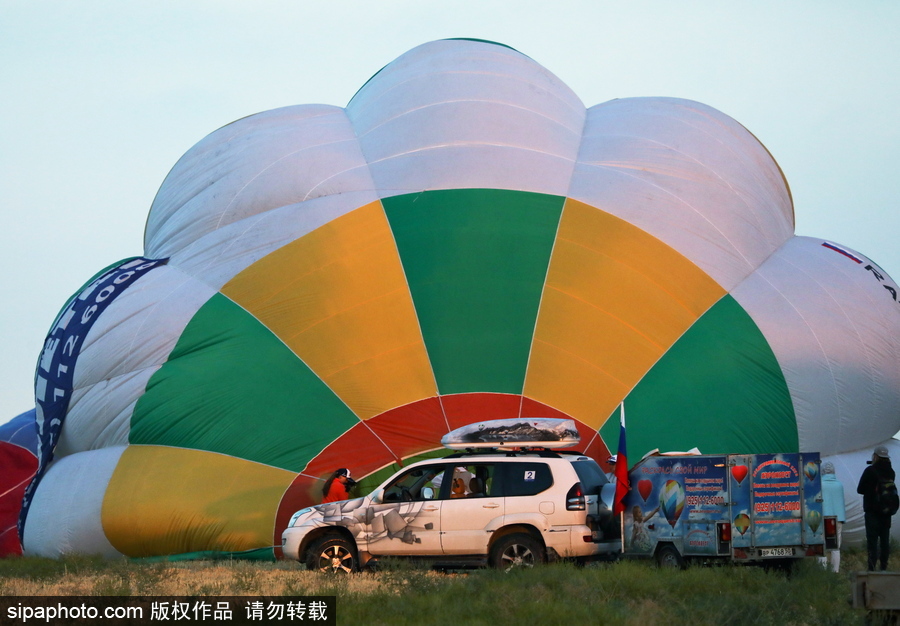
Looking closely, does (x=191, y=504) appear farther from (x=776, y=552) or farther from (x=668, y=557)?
(x=776, y=552)

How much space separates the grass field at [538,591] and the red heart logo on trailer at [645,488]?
2.33ft

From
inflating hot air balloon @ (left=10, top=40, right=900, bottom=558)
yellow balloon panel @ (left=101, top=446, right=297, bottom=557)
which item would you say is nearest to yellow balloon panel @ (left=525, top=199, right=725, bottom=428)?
inflating hot air balloon @ (left=10, top=40, right=900, bottom=558)

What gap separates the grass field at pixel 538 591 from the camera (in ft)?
28.7

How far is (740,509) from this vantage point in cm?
1134

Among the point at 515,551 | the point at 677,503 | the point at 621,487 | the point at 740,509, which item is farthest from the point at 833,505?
the point at 515,551

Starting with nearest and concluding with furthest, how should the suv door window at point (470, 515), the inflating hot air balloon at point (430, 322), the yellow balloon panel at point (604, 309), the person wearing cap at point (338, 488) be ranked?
the suv door window at point (470, 515) → the person wearing cap at point (338, 488) → the inflating hot air balloon at point (430, 322) → the yellow balloon panel at point (604, 309)

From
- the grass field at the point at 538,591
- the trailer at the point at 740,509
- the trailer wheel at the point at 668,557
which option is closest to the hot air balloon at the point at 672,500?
the trailer at the point at 740,509

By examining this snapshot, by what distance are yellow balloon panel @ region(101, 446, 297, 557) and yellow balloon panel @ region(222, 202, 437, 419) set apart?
64.4 inches

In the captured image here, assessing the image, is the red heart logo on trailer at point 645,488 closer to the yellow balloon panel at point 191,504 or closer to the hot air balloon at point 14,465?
the yellow balloon panel at point 191,504

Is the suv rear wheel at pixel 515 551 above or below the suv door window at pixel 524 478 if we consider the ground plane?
below

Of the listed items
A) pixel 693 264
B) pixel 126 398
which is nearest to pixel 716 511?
pixel 693 264

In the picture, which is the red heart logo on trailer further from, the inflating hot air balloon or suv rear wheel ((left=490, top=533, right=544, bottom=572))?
the inflating hot air balloon

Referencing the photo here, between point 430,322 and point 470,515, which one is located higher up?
point 430,322

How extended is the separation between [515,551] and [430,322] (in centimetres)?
452
